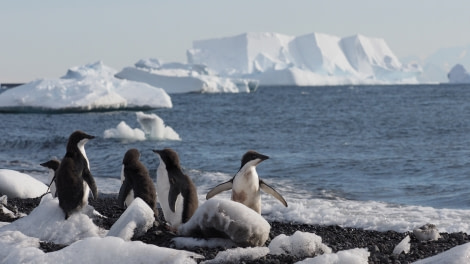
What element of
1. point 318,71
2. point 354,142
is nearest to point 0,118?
point 354,142

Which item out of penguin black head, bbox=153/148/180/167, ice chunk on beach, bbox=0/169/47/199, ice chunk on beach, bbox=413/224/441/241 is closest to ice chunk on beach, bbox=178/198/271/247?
penguin black head, bbox=153/148/180/167

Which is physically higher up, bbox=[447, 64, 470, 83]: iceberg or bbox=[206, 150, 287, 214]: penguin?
bbox=[206, 150, 287, 214]: penguin

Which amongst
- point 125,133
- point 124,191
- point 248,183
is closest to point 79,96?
point 125,133

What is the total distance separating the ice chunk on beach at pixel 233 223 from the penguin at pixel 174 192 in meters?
0.78

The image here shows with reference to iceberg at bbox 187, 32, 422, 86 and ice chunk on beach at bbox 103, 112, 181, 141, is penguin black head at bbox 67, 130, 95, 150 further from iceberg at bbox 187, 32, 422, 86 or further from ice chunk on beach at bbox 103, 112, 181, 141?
iceberg at bbox 187, 32, 422, 86

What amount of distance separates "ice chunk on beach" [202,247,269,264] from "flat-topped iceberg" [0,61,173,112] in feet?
99.0

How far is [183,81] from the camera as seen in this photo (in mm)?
61219

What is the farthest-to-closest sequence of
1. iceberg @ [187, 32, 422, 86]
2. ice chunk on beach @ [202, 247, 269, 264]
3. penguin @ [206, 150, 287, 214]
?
iceberg @ [187, 32, 422, 86]
penguin @ [206, 150, 287, 214]
ice chunk on beach @ [202, 247, 269, 264]

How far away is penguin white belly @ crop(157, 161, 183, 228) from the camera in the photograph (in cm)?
587

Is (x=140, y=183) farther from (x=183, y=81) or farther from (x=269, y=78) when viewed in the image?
(x=269, y=78)

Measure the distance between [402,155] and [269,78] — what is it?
69798 mm

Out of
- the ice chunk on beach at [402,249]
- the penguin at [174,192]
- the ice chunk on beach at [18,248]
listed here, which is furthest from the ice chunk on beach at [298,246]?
the ice chunk on beach at [18,248]

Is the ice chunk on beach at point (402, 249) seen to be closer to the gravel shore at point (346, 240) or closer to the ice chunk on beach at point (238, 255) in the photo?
the gravel shore at point (346, 240)

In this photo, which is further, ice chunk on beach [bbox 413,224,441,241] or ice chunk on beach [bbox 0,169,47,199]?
ice chunk on beach [bbox 0,169,47,199]
